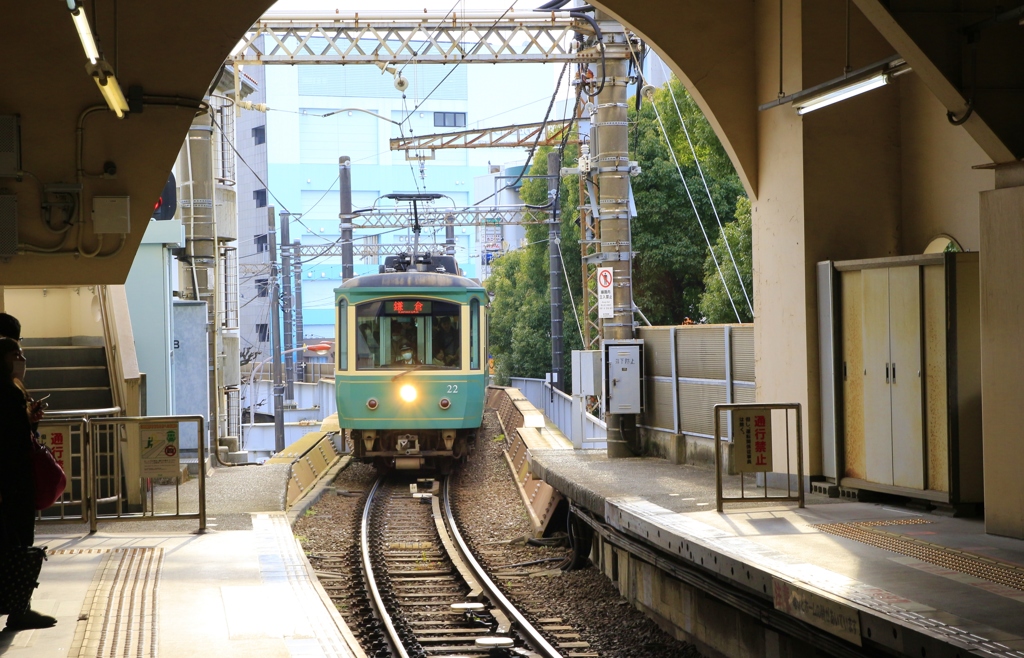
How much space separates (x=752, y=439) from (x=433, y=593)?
310 cm

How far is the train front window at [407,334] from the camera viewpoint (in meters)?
15.0

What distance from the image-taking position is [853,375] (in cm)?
831

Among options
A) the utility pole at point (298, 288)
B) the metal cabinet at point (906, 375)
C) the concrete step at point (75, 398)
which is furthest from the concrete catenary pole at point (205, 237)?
the utility pole at point (298, 288)

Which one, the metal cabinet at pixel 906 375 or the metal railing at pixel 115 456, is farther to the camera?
the metal railing at pixel 115 456

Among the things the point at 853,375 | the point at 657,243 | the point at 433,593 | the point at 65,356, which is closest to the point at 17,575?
the point at 433,593

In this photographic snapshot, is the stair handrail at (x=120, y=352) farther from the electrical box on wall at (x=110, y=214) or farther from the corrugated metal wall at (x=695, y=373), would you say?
the corrugated metal wall at (x=695, y=373)

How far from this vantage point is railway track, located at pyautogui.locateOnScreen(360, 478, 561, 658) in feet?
24.3

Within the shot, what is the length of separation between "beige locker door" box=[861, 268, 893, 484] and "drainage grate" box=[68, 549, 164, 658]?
16.9 ft

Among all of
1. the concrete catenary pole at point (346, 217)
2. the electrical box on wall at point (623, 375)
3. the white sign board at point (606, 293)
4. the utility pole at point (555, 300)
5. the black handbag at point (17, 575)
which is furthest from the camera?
the concrete catenary pole at point (346, 217)

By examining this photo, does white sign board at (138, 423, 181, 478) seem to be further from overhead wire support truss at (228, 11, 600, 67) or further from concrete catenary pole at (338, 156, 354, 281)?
concrete catenary pole at (338, 156, 354, 281)

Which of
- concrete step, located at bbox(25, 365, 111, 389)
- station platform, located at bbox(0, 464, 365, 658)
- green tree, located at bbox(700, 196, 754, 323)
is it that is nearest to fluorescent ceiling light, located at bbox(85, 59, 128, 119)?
station platform, located at bbox(0, 464, 365, 658)

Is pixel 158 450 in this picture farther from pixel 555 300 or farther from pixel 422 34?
pixel 555 300

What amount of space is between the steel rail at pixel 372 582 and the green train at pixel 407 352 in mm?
1395

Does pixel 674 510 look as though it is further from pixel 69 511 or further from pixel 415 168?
pixel 415 168
